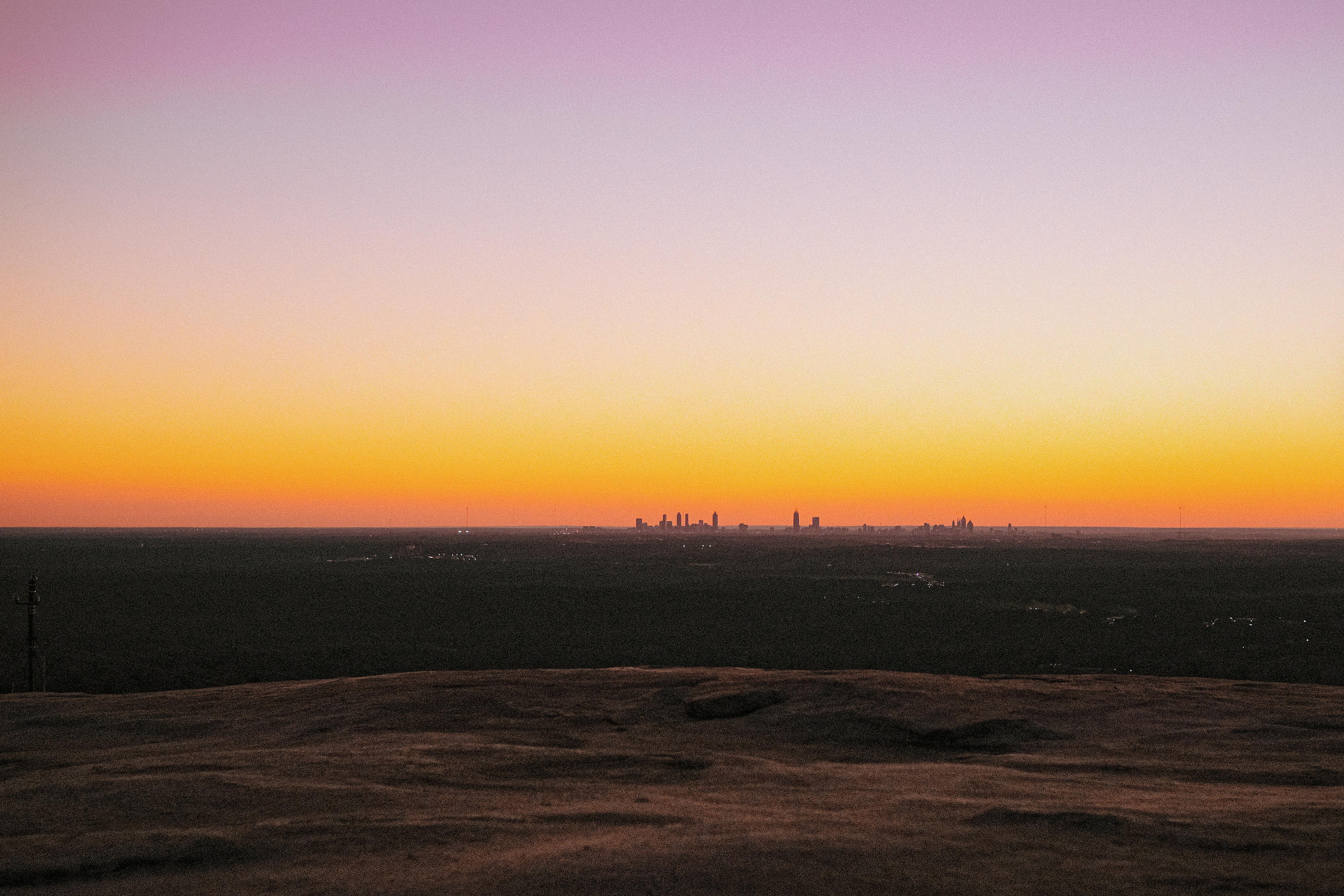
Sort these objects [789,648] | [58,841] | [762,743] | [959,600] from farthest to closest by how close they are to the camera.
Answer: [959,600]
[789,648]
[762,743]
[58,841]

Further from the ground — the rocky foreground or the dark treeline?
the rocky foreground

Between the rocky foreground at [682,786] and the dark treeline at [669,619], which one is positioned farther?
the dark treeline at [669,619]

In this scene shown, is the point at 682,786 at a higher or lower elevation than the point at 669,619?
higher

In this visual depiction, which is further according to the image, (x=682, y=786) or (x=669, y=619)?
(x=669, y=619)

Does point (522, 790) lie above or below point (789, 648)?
above

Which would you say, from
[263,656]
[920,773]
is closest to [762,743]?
[920,773]

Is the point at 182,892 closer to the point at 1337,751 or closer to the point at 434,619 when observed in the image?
the point at 1337,751

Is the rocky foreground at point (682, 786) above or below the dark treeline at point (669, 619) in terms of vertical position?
above

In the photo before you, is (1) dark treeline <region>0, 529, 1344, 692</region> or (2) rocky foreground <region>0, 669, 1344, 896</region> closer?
(2) rocky foreground <region>0, 669, 1344, 896</region>
